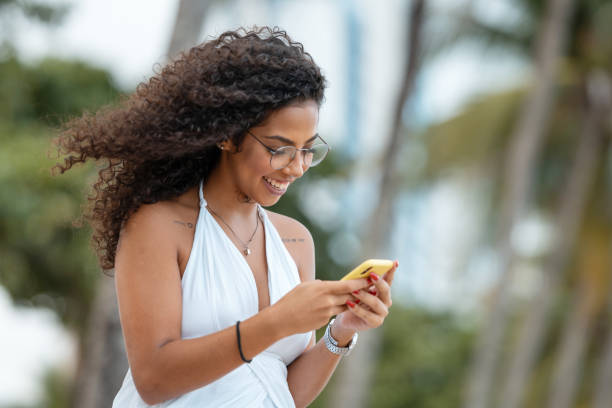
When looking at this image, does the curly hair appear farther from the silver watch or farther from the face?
the silver watch

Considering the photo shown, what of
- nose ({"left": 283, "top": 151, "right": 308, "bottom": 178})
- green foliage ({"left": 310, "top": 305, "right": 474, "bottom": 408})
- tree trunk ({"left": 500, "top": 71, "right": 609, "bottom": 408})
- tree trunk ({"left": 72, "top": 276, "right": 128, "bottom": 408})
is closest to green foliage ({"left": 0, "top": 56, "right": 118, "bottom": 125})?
tree trunk ({"left": 72, "top": 276, "right": 128, "bottom": 408})

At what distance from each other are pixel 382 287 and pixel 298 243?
58 centimetres

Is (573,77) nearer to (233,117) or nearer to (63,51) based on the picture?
(63,51)

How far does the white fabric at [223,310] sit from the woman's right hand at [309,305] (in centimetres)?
25

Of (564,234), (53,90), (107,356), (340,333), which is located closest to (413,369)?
(564,234)

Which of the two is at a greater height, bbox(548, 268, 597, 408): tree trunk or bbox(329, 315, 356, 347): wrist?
bbox(548, 268, 597, 408): tree trunk

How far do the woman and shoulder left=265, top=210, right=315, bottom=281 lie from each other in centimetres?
10

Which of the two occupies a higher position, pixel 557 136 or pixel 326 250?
pixel 557 136

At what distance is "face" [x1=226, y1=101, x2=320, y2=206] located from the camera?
2416 millimetres

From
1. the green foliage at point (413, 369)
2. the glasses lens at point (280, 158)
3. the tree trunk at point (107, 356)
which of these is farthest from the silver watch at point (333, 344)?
the green foliage at point (413, 369)

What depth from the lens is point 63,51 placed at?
11.7m

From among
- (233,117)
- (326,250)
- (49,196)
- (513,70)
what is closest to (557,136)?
(513,70)

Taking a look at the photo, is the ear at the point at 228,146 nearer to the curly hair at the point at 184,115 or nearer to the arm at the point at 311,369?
the curly hair at the point at 184,115

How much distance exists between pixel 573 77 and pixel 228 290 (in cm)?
1688
